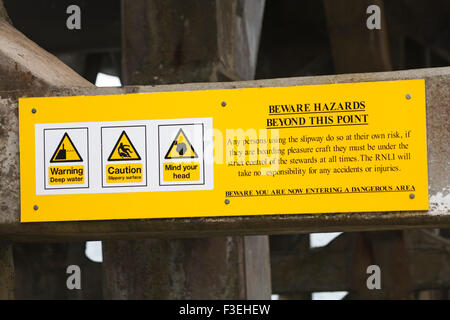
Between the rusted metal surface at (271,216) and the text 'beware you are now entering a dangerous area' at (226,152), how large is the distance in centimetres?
3

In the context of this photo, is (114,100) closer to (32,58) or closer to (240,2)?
(32,58)

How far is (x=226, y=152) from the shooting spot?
2975 mm

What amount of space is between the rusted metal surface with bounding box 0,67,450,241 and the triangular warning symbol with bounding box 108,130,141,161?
198 mm

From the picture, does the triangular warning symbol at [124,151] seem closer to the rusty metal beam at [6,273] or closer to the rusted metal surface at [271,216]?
the rusted metal surface at [271,216]

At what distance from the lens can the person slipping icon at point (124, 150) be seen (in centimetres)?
304

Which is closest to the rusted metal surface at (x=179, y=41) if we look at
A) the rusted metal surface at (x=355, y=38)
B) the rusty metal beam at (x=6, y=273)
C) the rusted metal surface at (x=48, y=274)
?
the rusted metal surface at (x=355, y=38)

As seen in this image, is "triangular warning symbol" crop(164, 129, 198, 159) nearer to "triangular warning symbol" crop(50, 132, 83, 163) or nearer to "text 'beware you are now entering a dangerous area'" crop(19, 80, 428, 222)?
"text 'beware you are now entering a dangerous area'" crop(19, 80, 428, 222)

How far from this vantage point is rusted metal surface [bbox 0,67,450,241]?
2.91 metres

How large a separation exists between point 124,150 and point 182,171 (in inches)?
9.7

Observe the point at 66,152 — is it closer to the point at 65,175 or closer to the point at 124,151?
the point at 65,175

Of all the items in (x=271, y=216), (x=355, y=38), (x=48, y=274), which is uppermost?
(x=355, y=38)

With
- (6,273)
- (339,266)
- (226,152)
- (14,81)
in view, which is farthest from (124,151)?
(339,266)

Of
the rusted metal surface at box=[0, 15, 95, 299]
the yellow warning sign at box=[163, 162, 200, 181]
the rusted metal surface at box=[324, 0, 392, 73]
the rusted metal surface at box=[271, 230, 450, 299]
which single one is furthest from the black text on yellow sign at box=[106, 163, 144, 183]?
the rusted metal surface at box=[271, 230, 450, 299]

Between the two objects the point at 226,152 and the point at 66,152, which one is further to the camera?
the point at 66,152
